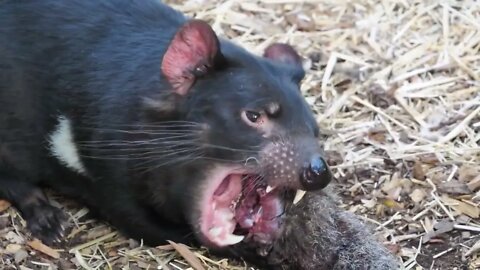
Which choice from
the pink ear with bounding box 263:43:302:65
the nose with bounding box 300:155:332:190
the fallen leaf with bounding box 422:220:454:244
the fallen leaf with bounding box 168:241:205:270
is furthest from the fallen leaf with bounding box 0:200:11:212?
the fallen leaf with bounding box 422:220:454:244

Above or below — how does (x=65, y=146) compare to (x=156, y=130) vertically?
below

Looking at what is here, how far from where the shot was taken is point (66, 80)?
3.06 m

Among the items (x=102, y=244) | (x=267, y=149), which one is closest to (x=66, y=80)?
(x=102, y=244)

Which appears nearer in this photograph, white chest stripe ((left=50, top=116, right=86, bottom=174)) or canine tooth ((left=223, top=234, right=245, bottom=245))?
canine tooth ((left=223, top=234, right=245, bottom=245))

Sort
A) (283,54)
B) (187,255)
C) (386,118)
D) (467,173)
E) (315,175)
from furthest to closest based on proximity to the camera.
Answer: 1. (386,118)
2. (467,173)
3. (283,54)
4. (187,255)
5. (315,175)

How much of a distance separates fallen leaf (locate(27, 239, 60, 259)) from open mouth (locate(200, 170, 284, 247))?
19.9 inches

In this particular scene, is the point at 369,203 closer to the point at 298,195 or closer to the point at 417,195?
the point at 417,195

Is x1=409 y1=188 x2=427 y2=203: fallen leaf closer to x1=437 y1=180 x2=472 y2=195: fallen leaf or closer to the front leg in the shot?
x1=437 y1=180 x2=472 y2=195: fallen leaf

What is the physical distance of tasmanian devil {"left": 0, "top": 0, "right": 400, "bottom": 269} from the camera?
9.00 feet

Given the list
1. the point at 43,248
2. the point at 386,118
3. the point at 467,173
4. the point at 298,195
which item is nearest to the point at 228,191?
the point at 298,195

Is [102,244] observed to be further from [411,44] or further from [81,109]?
[411,44]

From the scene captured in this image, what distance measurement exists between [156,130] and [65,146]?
39cm

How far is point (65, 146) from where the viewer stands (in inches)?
122

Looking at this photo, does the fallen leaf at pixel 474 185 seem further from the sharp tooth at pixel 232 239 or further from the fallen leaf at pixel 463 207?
the sharp tooth at pixel 232 239
